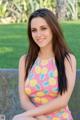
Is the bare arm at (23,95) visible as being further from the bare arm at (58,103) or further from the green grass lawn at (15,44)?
the green grass lawn at (15,44)

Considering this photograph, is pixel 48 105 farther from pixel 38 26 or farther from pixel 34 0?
pixel 34 0

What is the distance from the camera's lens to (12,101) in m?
5.35

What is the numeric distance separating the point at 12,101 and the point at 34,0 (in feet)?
41.0

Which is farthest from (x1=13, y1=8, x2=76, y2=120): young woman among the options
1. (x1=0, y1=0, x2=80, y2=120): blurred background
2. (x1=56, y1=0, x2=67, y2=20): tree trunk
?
(x1=56, y1=0, x2=67, y2=20): tree trunk

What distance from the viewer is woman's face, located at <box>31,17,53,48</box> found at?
4523 mm

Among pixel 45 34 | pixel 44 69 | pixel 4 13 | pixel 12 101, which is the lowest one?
pixel 4 13

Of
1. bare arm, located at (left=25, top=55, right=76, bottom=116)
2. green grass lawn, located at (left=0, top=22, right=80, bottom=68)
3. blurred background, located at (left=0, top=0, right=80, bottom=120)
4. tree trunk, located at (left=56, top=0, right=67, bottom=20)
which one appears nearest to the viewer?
bare arm, located at (left=25, top=55, right=76, bottom=116)

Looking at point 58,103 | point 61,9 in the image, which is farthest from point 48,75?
point 61,9

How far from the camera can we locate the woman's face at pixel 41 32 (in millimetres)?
4523

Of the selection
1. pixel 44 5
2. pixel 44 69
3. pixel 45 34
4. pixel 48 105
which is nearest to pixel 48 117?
pixel 48 105

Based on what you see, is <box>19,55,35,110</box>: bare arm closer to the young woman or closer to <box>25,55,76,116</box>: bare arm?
the young woman

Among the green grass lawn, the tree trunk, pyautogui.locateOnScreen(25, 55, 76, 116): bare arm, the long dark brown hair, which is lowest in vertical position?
the tree trunk

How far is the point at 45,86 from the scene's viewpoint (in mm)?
4492

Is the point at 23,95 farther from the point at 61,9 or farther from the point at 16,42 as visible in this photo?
the point at 61,9
